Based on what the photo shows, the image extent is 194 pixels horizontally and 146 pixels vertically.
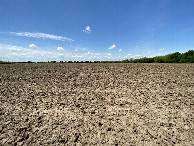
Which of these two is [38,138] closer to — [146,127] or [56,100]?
[56,100]

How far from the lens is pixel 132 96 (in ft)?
16.0

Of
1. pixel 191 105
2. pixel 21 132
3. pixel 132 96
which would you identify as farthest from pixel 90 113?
pixel 191 105

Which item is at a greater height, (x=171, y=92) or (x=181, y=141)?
(x=171, y=92)

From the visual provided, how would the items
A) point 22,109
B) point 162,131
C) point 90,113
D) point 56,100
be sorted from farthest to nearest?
point 56,100 < point 22,109 < point 90,113 < point 162,131

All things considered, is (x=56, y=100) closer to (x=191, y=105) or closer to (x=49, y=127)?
(x=49, y=127)

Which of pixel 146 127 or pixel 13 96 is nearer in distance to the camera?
pixel 146 127

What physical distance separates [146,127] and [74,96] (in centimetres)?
326

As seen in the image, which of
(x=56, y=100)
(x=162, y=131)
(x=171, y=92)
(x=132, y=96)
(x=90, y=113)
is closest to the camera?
(x=162, y=131)

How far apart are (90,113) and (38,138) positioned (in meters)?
1.62

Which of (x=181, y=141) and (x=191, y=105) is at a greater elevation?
(x=191, y=105)

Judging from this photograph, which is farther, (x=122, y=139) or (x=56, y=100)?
(x=56, y=100)

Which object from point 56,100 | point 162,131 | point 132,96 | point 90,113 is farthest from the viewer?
point 132,96

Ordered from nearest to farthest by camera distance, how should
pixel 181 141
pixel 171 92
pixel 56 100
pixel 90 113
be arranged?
1. pixel 181 141
2. pixel 90 113
3. pixel 56 100
4. pixel 171 92

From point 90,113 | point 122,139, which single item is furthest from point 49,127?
point 122,139
